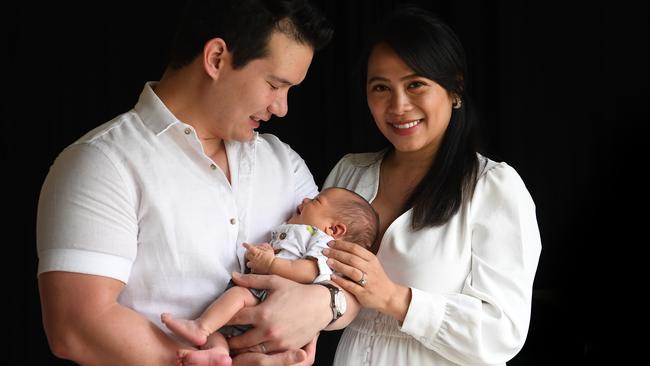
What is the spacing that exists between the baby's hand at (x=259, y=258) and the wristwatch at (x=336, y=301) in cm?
15

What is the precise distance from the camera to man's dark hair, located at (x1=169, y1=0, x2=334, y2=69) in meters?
2.22

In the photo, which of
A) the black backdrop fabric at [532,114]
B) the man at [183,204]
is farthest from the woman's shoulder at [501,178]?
the black backdrop fabric at [532,114]

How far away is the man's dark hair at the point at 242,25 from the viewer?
87.6 inches

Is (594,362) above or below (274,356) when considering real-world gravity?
below

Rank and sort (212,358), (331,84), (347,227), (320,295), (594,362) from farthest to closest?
1. (331,84)
2. (594,362)
3. (347,227)
4. (320,295)
5. (212,358)

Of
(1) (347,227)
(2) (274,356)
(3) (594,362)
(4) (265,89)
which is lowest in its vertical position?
(3) (594,362)

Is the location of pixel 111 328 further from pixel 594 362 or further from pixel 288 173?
pixel 594 362

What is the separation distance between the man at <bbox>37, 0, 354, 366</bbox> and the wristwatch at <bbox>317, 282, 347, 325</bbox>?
0.07 ft

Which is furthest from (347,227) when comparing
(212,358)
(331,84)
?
(331,84)

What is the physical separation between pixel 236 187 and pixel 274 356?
A: 50 cm

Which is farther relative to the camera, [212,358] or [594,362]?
[594,362]

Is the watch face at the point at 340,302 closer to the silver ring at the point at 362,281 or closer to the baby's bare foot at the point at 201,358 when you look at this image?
the silver ring at the point at 362,281

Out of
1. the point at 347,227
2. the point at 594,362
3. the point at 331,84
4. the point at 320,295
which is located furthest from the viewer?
the point at 331,84

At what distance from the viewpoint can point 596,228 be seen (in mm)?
4344
